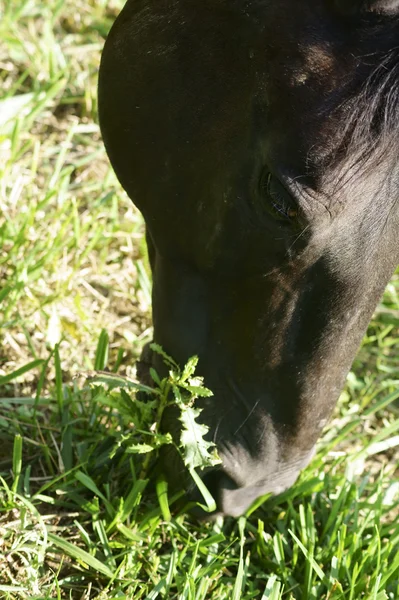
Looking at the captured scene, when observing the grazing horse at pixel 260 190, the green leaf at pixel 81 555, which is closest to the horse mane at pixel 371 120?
the grazing horse at pixel 260 190

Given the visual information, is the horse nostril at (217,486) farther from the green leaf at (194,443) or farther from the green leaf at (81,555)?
the green leaf at (81,555)

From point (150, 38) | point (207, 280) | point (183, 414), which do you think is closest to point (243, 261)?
point (207, 280)

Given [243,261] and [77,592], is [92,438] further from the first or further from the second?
[243,261]

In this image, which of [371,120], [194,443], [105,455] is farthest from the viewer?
[105,455]

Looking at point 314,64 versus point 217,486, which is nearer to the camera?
point 314,64

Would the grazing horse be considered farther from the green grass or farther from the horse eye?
the green grass

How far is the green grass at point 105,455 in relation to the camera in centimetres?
228

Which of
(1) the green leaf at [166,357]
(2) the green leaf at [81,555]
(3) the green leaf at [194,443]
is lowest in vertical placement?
(2) the green leaf at [81,555]

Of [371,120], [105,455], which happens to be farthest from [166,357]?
[371,120]

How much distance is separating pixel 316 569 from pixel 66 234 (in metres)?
1.66

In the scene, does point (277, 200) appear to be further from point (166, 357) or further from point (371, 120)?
point (166, 357)

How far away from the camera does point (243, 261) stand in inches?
74.4

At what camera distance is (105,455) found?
2.48m

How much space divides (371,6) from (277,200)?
1.35 ft
